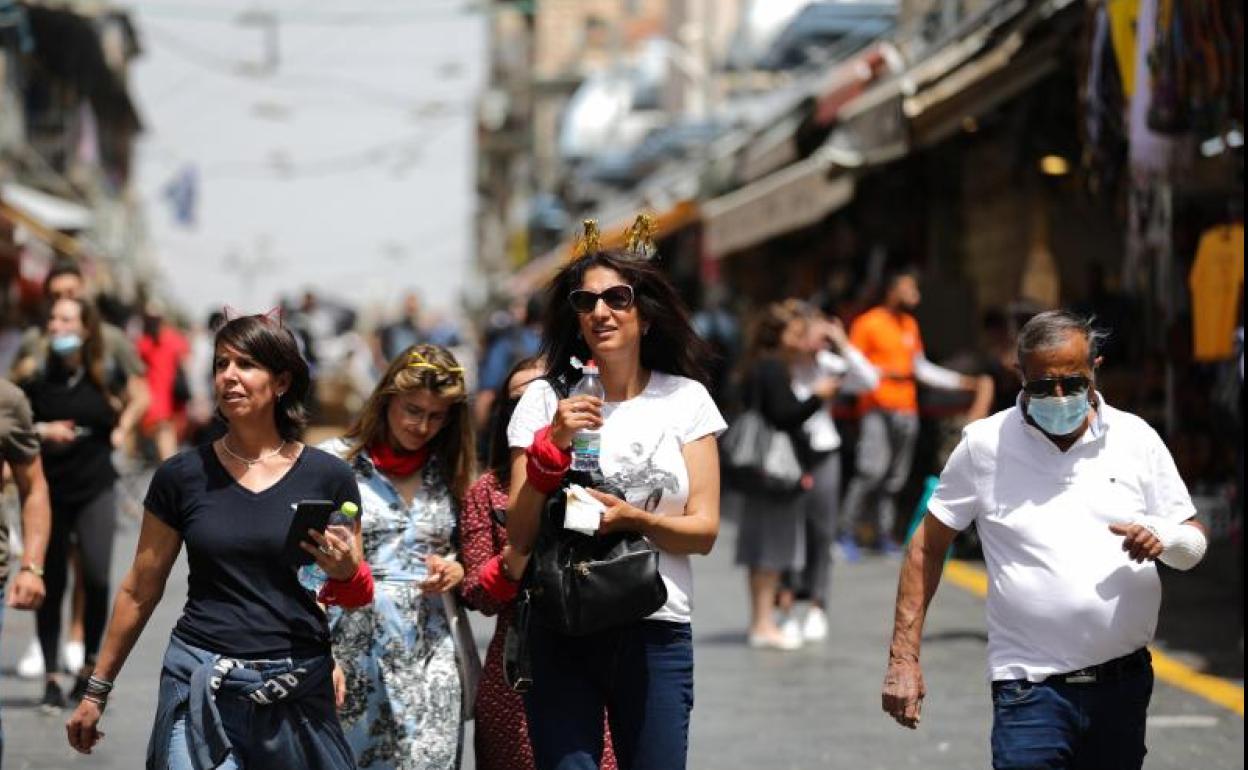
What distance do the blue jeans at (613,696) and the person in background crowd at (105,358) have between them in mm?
4793

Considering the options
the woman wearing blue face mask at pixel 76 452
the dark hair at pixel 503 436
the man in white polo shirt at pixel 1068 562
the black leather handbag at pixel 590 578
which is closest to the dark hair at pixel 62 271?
the woman wearing blue face mask at pixel 76 452

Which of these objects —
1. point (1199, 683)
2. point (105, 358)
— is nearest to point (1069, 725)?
point (1199, 683)

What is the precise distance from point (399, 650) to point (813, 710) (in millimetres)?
3789

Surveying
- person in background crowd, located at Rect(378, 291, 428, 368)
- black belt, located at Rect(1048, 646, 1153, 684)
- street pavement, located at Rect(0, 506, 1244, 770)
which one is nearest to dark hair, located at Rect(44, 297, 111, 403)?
street pavement, located at Rect(0, 506, 1244, 770)

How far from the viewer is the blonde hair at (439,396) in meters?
6.41

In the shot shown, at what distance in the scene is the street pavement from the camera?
858 centimetres

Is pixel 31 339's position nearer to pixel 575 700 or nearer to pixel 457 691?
pixel 457 691

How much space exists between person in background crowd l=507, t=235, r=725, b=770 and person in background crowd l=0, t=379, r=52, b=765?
6.95 ft

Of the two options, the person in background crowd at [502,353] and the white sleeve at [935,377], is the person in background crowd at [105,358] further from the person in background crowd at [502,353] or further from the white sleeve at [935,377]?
the white sleeve at [935,377]

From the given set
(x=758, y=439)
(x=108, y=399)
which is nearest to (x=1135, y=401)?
(x=758, y=439)

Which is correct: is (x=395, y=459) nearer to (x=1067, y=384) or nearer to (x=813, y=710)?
(x=1067, y=384)

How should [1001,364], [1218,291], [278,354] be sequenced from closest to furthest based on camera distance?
[278,354] < [1218,291] < [1001,364]

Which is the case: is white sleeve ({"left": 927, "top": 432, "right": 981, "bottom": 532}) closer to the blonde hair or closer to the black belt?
the black belt

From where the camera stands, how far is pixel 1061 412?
211 inches
